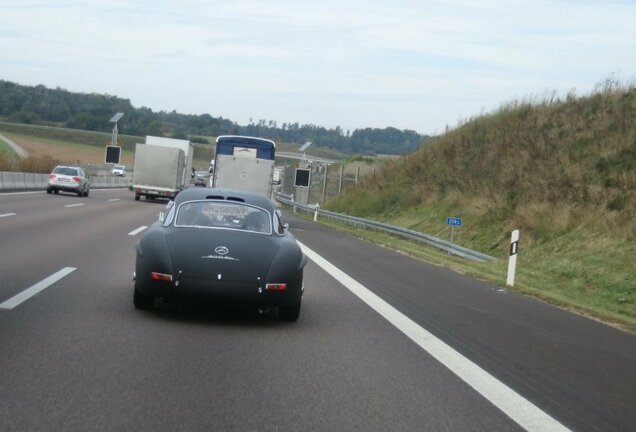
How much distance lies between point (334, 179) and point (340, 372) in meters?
58.4

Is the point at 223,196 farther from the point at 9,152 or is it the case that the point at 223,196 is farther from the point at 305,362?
the point at 9,152

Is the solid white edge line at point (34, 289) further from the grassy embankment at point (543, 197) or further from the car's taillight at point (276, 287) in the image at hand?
the grassy embankment at point (543, 197)

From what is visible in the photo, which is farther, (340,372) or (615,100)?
(615,100)

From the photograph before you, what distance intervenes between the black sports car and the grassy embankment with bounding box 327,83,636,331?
18.0 ft

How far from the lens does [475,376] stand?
311 inches

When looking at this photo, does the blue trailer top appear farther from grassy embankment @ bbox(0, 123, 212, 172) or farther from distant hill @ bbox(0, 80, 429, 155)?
distant hill @ bbox(0, 80, 429, 155)

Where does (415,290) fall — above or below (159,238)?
below

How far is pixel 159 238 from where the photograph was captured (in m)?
9.77

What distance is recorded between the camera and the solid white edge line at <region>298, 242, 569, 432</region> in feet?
21.1

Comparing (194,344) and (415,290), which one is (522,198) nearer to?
(415,290)

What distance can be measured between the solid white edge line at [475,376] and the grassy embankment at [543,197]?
3.63 meters

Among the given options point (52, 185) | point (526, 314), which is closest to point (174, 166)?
point (52, 185)

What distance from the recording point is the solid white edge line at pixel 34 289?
10.0 metres

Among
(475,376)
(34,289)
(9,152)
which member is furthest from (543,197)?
(9,152)
